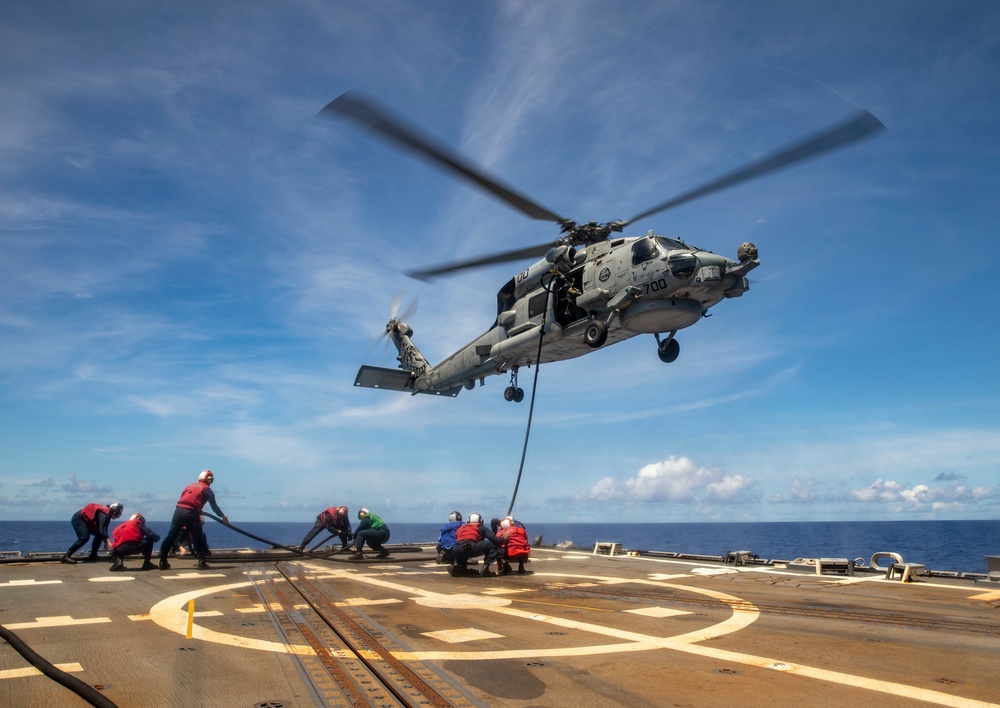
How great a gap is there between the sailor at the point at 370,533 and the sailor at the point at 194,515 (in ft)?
13.5

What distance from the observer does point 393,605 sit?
9.97 metres

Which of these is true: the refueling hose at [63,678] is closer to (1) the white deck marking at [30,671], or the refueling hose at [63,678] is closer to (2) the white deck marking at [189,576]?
(1) the white deck marking at [30,671]

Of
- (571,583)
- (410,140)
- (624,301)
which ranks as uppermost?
(410,140)

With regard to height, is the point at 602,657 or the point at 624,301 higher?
the point at 624,301

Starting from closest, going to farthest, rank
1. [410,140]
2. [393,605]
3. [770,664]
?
[770,664] < [393,605] < [410,140]

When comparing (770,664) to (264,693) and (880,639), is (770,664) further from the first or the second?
(264,693)

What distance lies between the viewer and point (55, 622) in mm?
8195

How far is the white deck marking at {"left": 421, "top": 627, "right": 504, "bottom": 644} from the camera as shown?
7.41 m

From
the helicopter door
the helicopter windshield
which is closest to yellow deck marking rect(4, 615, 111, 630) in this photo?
the helicopter door

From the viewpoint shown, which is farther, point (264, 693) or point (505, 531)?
point (505, 531)

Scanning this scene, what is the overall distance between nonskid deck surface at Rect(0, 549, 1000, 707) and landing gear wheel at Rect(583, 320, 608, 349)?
651 centimetres

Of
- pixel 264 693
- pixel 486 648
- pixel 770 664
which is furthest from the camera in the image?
pixel 486 648

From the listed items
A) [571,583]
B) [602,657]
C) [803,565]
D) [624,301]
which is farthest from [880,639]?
[803,565]

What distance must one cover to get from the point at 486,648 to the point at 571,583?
6.64 metres
